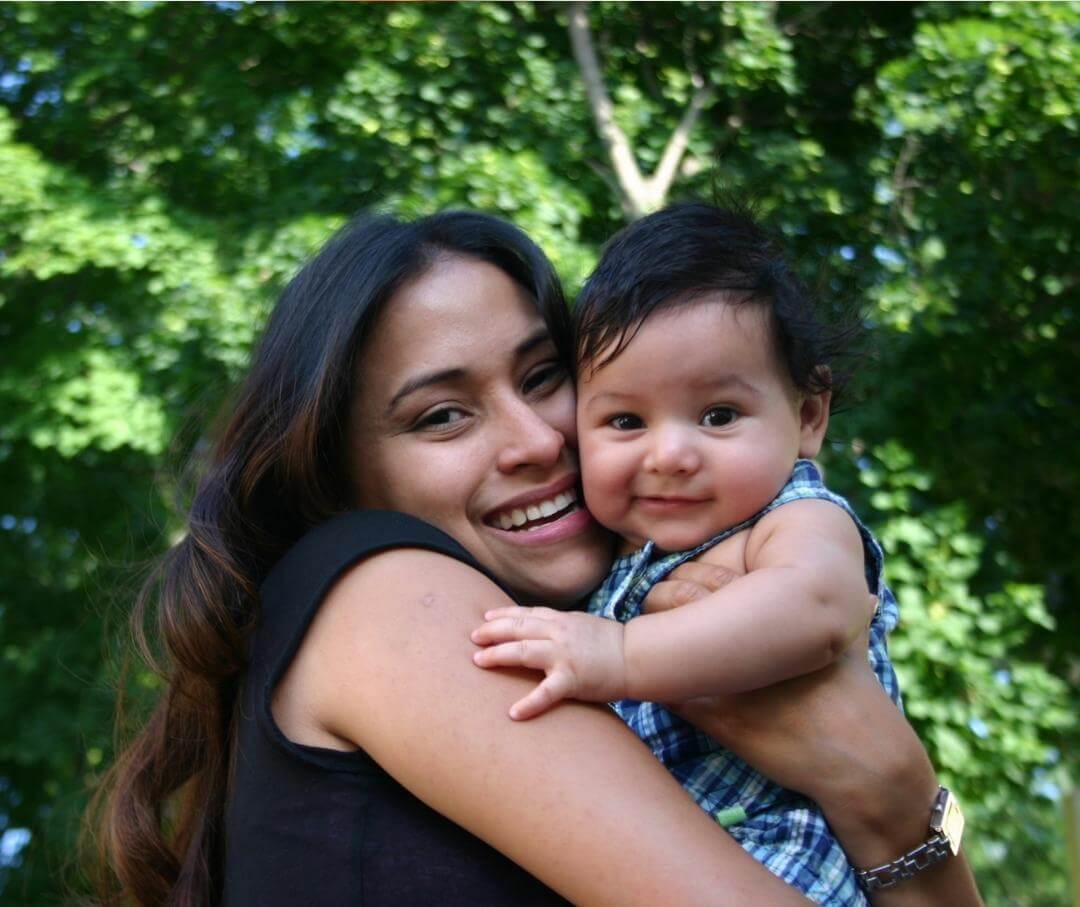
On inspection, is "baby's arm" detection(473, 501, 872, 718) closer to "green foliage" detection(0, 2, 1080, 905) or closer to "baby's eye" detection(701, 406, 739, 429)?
"baby's eye" detection(701, 406, 739, 429)

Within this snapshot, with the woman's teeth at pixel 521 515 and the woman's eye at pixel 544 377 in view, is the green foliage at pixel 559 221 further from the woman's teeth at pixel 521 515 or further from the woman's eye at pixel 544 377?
the woman's teeth at pixel 521 515

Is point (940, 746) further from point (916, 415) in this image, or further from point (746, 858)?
point (746, 858)

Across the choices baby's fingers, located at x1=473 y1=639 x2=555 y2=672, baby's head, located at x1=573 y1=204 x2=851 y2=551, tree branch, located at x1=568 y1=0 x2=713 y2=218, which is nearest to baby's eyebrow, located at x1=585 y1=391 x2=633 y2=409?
baby's head, located at x1=573 y1=204 x2=851 y2=551

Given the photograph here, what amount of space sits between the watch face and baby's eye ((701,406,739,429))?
26.6 inches

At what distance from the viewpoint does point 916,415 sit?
9047 millimetres

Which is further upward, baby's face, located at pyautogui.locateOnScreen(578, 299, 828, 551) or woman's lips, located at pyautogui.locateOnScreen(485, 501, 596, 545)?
baby's face, located at pyautogui.locateOnScreen(578, 299, 828, 551)

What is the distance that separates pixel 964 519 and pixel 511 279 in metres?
5.70

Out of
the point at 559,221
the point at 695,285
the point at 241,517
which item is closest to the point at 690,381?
the point at 695,285

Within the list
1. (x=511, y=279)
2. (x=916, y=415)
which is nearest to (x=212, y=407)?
(x=511, y=279)

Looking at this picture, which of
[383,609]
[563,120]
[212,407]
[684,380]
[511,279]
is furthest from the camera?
[563,120]

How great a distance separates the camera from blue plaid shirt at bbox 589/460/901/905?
177cm

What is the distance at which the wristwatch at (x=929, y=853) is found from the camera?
1.85 meters

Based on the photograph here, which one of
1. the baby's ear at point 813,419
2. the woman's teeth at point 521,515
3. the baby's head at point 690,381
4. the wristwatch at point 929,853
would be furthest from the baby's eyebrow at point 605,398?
the wristwatch at point 929,853

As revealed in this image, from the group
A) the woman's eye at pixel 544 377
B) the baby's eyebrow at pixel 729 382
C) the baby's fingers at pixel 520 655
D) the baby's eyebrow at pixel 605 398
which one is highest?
the baby's eyebrow at pixel 729 382
